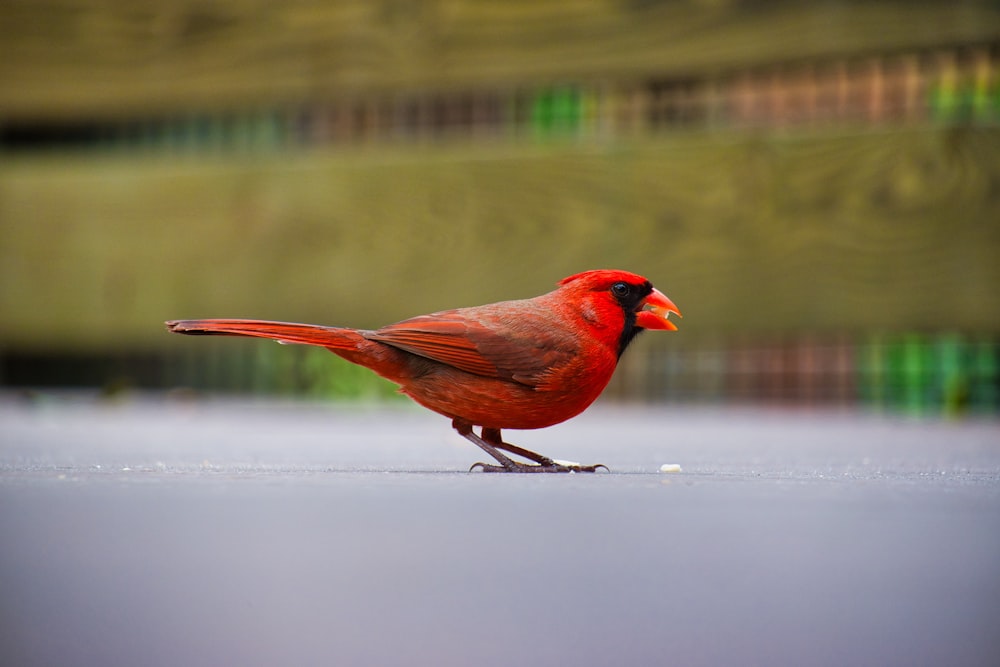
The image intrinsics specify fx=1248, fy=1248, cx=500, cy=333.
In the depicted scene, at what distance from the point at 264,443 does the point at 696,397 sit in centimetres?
181

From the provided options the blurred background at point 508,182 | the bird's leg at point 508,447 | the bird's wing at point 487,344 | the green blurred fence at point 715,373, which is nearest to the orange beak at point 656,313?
the bird's wing at point 487,344

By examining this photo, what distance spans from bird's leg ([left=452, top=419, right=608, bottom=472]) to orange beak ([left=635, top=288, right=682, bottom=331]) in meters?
0.34

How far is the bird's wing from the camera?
86.6 inches

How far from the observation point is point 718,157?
3594 mm

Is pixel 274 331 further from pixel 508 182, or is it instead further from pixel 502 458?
pixel 508 182

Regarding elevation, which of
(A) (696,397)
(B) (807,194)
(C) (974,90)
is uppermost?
(C) (974,90)

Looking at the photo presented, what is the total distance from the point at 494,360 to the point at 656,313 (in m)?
0.44

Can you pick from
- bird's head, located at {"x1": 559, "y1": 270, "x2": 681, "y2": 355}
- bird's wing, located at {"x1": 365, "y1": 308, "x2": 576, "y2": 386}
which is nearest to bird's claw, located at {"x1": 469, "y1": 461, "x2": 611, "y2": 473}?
bird's wing, located at {"x1": 365, "y1": 308, "x2": 576, "y2": 386}

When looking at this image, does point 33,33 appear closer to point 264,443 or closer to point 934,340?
point 264,443

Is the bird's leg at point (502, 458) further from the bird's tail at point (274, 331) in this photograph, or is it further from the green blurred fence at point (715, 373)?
the green blurred fence at point (715, 373)

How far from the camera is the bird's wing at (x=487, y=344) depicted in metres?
2.20

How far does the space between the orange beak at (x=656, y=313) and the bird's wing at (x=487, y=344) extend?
0.23m

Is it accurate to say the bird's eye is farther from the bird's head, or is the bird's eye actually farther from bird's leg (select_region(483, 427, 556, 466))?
bird's leg (select_region(483, 427, 556, 466))

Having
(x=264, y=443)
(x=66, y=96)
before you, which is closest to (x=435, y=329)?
(x=264, y=443)
